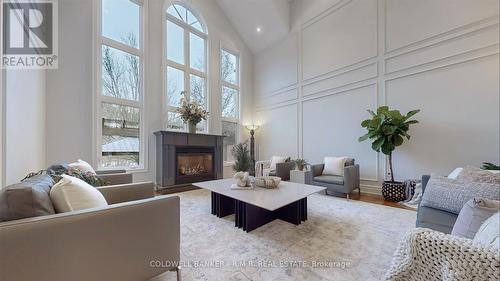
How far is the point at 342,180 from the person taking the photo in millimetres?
3482

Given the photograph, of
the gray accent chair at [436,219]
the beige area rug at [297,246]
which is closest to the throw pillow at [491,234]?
the gray accent chair at [436,219]

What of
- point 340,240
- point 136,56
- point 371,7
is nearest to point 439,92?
point 371,7

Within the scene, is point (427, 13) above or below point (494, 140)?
above

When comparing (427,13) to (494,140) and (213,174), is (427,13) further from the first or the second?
(213,174)

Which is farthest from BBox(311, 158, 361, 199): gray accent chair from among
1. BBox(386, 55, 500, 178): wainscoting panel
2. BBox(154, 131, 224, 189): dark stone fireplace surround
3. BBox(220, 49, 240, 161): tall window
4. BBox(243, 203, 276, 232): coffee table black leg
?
BBox(220, 49, 240, 161): tall window

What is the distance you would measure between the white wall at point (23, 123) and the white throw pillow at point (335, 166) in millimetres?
4365

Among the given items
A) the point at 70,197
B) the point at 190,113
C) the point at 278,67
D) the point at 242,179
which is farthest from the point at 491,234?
the point at 278,67

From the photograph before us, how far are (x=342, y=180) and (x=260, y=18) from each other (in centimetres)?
495

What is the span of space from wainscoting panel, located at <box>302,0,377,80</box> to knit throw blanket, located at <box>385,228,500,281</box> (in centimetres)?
430

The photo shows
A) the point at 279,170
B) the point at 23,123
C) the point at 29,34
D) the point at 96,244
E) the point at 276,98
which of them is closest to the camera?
the point at 96,244

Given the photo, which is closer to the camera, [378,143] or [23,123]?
[23,123]

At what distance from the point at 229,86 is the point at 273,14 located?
2.32 m

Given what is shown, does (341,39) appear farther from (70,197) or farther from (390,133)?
(70,197)

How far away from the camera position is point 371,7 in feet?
13.4
